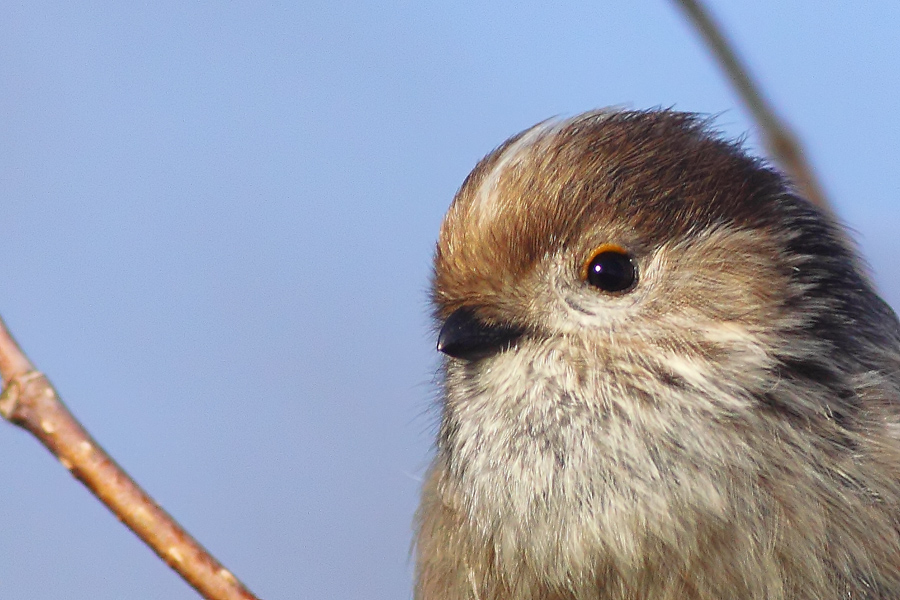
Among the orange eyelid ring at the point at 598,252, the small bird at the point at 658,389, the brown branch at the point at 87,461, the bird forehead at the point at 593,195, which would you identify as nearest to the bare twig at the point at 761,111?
the bird forehead at the point at 593,195

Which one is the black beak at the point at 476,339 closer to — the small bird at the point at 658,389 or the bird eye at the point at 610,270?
the small bird at the point at 658,389

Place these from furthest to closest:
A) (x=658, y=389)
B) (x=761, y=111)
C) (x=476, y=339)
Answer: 1. (x=761, y=111)
2. (x=476, y=339)
3. (x=658, y=389)

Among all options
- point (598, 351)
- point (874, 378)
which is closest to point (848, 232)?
point (874, 378)

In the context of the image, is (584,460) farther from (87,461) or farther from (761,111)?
(761,111)

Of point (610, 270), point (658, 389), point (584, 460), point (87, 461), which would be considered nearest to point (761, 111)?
point (610, 270)

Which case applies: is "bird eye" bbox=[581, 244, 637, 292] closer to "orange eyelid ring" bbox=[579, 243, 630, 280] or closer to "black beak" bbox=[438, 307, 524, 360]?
"orange eyelid ring" bbox=[579, 243, 630, 280]

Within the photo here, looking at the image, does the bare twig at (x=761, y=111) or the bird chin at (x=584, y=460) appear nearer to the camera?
the bird chin at (x=584, y=460)
